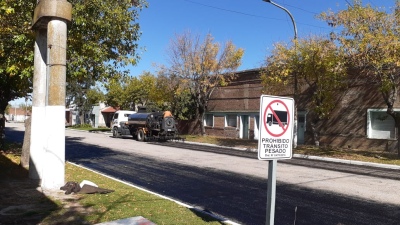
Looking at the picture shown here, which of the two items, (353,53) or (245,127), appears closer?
(353,53)

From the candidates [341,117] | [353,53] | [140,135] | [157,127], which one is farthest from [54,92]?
[140,135]

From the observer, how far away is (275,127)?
4.39m

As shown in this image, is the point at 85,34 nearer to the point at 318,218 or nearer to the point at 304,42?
the point at 318,218

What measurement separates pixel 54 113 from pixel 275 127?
19.2ft

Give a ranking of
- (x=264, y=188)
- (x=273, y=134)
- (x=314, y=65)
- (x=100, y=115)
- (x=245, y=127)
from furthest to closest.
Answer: (x=100, y=115) < (x=245, y=127) < (x=314, y=65) < (x=264, y=188) < (x=273, y=134)

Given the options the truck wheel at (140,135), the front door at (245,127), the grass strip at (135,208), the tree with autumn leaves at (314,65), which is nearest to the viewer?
the grass strip at (135,208)

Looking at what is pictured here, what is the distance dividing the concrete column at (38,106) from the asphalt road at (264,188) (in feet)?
8.59

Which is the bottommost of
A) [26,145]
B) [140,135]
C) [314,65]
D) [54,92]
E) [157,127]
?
[140,135]

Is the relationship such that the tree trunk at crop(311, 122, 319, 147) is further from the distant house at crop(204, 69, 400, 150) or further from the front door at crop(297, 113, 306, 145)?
the front door at crop(297, 113, 306, 145)

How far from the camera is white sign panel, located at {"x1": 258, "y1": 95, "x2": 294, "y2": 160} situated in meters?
4.28

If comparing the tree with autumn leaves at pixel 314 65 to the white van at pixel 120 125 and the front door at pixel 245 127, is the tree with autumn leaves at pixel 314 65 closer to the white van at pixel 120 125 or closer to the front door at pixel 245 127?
the front door at pixel 245 127

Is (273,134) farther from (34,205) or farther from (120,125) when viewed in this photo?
(120,125)

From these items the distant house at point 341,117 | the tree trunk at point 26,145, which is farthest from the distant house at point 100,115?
the tree trunk at point 26,145

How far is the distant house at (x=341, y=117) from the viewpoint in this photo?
21.6 metres
